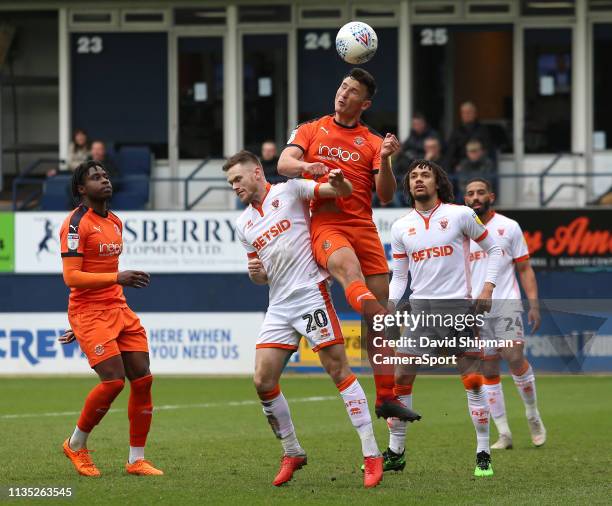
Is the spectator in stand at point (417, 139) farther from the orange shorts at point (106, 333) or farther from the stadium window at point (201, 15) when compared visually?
the orange shorts at point (106, 333)

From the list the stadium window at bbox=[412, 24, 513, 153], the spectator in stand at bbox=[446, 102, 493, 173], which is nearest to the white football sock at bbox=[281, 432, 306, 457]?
the spectator in stand at bbox=[446, 102, 493, 173]

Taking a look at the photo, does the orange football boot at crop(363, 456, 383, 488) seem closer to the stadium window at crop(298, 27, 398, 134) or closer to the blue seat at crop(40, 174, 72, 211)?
the blue seat at crop(40, 174, 72, 211)

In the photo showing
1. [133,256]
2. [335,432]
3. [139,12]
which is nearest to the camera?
[335,432]

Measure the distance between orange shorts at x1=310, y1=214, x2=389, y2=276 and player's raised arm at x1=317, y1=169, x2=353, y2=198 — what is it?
390 mm

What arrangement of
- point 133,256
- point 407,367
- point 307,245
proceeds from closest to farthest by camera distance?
point 307,245 < point 407,367 < point 133,256

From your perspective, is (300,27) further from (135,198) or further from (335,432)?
(335,432)

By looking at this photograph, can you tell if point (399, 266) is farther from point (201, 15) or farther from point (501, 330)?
point (201, 15)

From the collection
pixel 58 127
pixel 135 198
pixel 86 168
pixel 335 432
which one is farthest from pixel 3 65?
pixel 86 168

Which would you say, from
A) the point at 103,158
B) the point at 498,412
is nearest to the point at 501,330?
the point at 498,412

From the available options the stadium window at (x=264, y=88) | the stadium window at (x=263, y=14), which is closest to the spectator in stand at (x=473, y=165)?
the stadium window at (x=264, y=88)

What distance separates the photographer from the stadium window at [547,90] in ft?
80.9

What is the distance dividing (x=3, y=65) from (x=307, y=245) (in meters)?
18.6

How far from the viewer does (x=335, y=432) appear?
13.2 m

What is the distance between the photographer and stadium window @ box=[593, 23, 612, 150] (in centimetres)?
2455
